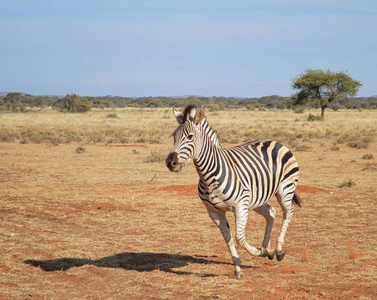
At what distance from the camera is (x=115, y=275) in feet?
22.2

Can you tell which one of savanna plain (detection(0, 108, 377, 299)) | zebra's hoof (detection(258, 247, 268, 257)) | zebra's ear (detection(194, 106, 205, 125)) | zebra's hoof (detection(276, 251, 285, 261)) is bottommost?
savanna plain (detection(0, 108, 377, 299))

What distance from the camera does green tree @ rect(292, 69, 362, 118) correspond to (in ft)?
183

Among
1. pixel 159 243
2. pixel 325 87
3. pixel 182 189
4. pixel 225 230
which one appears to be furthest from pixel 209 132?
pixel 325 87

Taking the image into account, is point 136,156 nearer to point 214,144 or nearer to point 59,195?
point 59,195

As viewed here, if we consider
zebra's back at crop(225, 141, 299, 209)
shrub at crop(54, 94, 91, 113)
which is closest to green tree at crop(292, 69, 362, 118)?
shrub at crop(54, 94, 91, 113)

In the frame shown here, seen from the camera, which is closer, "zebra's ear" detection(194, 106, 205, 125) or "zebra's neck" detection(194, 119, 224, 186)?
"zebra's ear" detection(194, 106, 205, 125)

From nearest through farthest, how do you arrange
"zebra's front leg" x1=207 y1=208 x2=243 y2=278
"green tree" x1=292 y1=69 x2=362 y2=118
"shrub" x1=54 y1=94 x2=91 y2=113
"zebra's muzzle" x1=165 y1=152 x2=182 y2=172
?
"zebra's muzzle" x1=165 y1=152 x2=182 y2=172 → "zebra's front leg" x1=207 y1=208 x2=243 y2=278 → "green tree" x1=292 y1=69 x2=362 y2=118 → "shrub" x1=54 y1=94 x2=91 y2=113

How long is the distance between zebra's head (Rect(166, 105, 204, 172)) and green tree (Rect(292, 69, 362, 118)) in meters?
51.7

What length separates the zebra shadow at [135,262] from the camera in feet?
23.4

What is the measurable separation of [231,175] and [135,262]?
2.34m

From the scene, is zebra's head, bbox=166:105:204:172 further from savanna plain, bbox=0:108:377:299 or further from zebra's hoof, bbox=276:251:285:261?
zebra's hoof, bbox=276:251:285:261

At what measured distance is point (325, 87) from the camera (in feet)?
Answer: 186

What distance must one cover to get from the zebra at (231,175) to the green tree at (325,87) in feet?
165

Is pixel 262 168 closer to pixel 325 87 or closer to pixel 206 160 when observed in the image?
pixel 206 160
